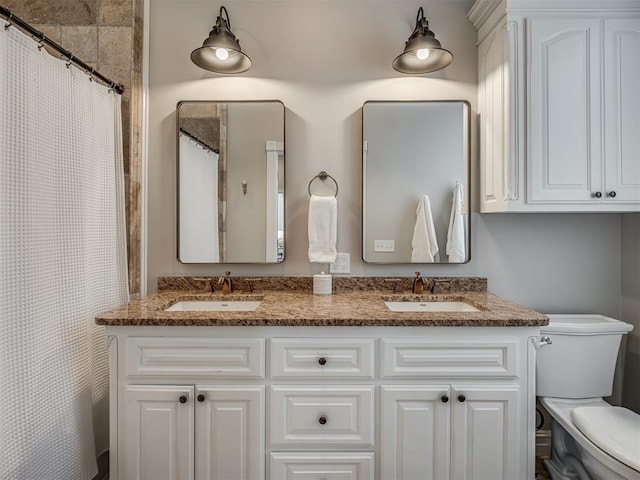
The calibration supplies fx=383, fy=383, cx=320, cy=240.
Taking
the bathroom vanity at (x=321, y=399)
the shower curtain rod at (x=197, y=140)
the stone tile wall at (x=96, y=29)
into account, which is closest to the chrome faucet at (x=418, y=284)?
the bathroom vanity at (x=321, y=399)

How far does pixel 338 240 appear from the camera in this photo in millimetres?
2152

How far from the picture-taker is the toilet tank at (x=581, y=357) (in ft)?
5.80

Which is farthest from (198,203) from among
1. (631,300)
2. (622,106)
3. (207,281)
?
(631,300)

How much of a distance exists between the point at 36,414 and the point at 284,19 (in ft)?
7.08

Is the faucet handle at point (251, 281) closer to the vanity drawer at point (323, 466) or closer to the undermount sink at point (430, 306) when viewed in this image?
the undermount sink at point (430, 306)

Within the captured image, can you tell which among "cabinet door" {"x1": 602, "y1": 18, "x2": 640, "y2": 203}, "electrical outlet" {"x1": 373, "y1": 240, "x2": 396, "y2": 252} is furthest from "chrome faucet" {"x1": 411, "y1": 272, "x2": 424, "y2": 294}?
"cabinet door" {"x1": 602, "y1": 18, "x2": 640, "y2": 203}

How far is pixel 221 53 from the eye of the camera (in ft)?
6.29

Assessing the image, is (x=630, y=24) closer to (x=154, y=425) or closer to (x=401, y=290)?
(x=401, y=290)

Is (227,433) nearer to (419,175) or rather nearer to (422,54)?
(419,175)

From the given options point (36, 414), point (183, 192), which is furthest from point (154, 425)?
point (183, 192)

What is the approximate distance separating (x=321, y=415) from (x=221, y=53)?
175cm

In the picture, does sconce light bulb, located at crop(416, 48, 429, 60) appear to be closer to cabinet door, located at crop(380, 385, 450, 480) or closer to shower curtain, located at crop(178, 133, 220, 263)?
shower curtain, located at crop(178, 133, 220, 263)

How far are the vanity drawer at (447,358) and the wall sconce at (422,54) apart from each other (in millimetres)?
1351

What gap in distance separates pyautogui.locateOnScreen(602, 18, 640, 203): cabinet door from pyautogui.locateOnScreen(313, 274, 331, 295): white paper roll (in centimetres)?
139
